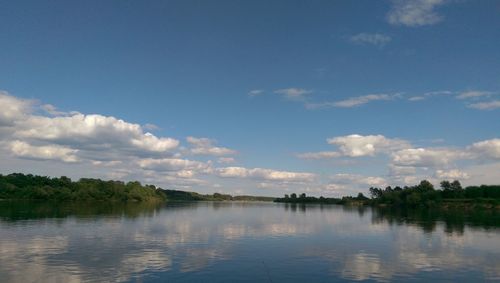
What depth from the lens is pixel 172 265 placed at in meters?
42.1

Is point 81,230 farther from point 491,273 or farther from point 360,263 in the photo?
point 491,273

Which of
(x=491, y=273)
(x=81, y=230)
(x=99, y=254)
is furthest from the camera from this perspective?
(x=81, y=230)

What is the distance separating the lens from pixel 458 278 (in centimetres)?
4075

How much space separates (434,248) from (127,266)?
4573cm

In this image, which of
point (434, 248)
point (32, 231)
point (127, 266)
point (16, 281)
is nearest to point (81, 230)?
point (32, 231)

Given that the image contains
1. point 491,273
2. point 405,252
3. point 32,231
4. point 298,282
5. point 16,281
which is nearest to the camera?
point 16,281

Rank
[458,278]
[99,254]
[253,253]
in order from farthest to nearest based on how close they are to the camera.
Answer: [253,253] → [99,254] → [458,278]

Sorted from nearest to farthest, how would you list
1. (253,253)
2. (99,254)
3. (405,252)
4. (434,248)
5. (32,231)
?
(99,254) < (253,253) < (405,252) < (434,248) < (32,231)

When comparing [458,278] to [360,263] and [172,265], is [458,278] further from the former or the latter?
[172,265]

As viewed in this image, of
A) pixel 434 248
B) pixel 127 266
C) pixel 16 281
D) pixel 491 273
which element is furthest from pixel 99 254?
pixel 434 248

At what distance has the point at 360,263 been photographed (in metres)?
47.8

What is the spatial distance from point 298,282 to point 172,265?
1351cm

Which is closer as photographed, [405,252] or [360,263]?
[360,263]

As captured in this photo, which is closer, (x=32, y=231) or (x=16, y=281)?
(x=16, y=281)
